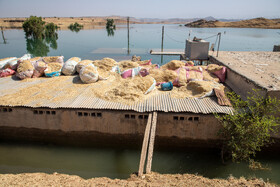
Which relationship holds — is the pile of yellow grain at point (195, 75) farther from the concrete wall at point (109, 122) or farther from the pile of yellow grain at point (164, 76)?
the concrete wall at point (109, 122)

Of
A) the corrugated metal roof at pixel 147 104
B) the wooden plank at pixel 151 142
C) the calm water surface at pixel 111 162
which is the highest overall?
the corrugated metal roof at pixel 147 104

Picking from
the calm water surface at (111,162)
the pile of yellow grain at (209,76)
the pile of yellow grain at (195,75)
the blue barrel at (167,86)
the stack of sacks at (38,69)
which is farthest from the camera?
the stack of sacks at (38,69)

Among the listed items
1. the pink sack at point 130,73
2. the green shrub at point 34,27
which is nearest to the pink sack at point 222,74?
the pink sack at point 130,73

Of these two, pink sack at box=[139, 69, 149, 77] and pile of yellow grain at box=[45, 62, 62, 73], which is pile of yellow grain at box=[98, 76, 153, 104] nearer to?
pink sack at box=[139, 69, 149, 77]

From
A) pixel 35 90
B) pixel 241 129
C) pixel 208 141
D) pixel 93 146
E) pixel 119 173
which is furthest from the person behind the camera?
pixel 35 90

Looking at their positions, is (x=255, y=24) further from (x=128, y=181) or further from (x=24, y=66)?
(x=128, y=181)

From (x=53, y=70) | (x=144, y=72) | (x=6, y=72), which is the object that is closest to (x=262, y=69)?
(x=144, y=72)

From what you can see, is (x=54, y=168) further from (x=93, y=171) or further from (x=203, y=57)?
(x=203, y=57)

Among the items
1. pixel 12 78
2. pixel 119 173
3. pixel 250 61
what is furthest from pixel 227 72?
pixel 12 78

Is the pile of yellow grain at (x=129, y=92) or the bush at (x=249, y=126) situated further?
the pile of yellow grain at (x=129, y=92)

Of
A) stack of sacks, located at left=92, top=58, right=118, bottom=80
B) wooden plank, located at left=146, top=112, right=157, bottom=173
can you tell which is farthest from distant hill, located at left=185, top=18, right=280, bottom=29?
wooden plank, located at left=146, top=112, right=157, bottom=173

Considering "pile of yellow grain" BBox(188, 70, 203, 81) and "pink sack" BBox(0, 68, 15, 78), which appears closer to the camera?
"pile of yellow grain" BBox(188, 70, 203, 81)

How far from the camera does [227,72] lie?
34.0ft

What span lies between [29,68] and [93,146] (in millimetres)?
6186
